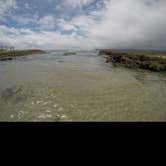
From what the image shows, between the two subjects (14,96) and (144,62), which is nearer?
(14,96)

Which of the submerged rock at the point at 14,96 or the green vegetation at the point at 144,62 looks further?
the green vegetation at the point at 144,62

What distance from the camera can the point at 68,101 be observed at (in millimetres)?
6461

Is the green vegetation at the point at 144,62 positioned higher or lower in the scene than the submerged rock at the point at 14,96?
higher

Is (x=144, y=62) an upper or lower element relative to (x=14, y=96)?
upper

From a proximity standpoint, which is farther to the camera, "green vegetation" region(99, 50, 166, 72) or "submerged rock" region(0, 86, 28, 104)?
"green vegetation" region(99, 50, 166, 72)

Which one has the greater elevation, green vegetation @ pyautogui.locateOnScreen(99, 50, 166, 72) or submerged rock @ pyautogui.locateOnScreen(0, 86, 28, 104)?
green vegetation @ pyautogui.locateOnScreen(99, 50, 166, 72)
